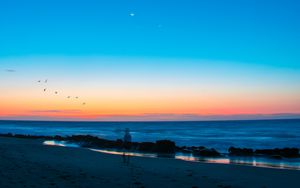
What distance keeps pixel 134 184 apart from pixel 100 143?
2679cm

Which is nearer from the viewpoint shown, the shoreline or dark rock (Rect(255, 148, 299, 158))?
the shoreline

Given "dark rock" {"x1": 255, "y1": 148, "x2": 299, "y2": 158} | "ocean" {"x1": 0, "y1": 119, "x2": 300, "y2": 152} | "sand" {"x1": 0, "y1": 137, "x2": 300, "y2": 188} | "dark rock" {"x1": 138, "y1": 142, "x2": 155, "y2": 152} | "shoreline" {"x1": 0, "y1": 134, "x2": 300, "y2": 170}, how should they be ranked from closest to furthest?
"sand" {"x1": 0, "y1": 137, "x2": 300, "y2": 188} → "shoreline" {"x1": 0, "y1": 134, "x2": 300, "y2": 170} → "dark rock" {"x1": 255, "y1": 148, "x2": 299, "y2": 158} → "dark rock" {"x1": 138, "y1": 142, "x2": 155, "y2": 152} → "ocean" {"x1": 0, "y1": 119, "x2": 300, "y2": 152}

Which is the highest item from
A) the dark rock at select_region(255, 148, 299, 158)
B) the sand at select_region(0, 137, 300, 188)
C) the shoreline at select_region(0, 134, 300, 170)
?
the dark rock at select_region(255, 148, 299, 158)

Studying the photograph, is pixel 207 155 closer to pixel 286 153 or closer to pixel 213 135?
pixel 286 153

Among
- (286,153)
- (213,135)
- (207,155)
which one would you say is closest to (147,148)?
(207,155)

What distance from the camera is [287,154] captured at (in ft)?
94.2

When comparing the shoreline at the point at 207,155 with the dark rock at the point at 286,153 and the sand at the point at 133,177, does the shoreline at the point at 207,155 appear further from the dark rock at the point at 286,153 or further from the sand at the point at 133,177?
the sand at the point at 133,177

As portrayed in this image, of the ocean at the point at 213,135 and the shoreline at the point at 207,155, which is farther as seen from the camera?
the ocean at the point at 213,135

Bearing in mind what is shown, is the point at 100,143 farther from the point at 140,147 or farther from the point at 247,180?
the point at 247,180

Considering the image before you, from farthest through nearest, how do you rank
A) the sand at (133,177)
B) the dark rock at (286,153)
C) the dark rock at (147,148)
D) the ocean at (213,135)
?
the ocean at (213,135), the dark rock at (147,148), the dark rock at (286,153), the sand at (133,177)

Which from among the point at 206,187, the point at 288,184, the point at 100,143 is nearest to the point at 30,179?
the point at 206,187

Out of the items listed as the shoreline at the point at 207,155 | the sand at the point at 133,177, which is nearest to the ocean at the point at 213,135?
the shoreline at the point at 207,155

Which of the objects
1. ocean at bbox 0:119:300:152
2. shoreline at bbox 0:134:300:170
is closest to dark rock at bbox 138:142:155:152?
shoreline at bbox 0:134:300:170

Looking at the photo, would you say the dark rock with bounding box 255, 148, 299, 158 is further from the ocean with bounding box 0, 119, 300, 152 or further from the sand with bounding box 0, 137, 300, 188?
the sand with bounding box 0, 137, 300, 188
